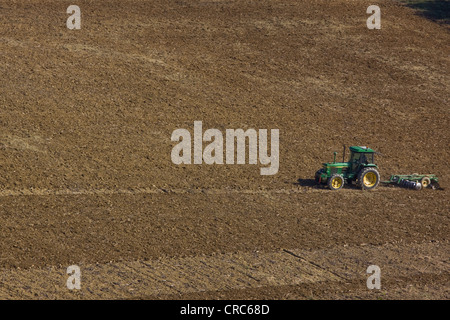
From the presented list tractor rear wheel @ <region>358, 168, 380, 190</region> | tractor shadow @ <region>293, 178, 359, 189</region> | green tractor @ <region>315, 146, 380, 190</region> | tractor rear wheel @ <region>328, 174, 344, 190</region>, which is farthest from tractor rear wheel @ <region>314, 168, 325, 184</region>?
tractor rear wheel @ <region>358, 168, 380, 190</region>

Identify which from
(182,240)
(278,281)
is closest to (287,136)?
(182,240)

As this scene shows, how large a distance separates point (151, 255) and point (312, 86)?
17.4 metres

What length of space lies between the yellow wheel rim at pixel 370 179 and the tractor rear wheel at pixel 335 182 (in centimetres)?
86

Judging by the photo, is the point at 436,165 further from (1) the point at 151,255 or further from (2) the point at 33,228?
(2) the point at 33,228

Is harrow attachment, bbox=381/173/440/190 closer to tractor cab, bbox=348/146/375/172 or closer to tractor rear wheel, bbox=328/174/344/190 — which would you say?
tractor cab, bbox=348/146/375/172

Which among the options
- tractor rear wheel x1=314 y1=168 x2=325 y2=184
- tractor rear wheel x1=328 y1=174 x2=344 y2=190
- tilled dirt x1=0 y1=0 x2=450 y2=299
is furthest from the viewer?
tractor rear wheel x1=314 y1=168 x2=325 y2=184

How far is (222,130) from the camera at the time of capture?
25.6 metres

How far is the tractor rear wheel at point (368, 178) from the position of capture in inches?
823

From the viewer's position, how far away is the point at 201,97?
28047 mm

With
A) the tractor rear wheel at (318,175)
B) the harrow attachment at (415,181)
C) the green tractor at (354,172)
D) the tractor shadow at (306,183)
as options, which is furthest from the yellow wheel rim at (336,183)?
the harrow attachment at (415,181)

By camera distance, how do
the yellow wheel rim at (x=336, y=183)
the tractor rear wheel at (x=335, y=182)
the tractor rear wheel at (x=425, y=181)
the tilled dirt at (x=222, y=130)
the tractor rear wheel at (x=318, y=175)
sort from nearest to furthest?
the tilled dirt at (x=222, y=130), the tractor rear wheel at (x=335, y=182), the yellow wheel rim at (x=336, y=183), the tractor rear wheel at (x=318, y=175), the tractor rear wheel at (x=425, y=181)

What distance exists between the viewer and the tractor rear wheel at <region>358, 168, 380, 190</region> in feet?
68.5

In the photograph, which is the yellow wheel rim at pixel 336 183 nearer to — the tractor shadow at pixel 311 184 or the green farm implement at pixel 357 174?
the green farm implement at pixel 357 174

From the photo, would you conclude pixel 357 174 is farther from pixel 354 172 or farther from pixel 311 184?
pixel 311 184
